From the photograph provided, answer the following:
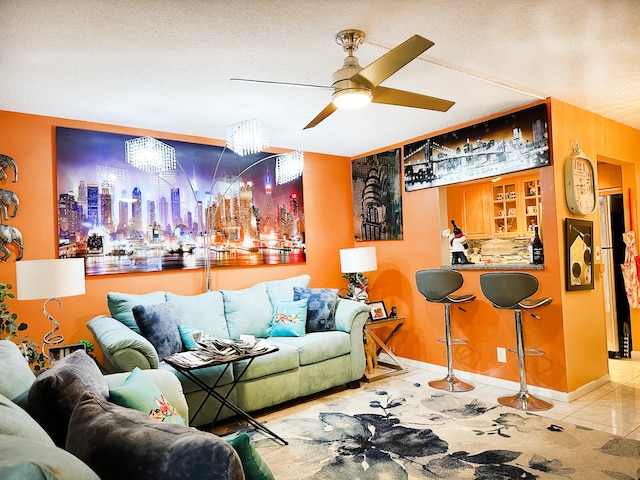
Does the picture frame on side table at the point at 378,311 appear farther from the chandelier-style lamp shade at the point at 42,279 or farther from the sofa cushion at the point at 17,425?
the sofa cushion at the point at 17,425

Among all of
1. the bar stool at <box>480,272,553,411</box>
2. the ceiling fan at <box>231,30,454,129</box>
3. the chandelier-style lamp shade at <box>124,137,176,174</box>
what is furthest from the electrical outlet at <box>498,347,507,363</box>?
the chandelier-style lamp shade at <box>124,137,176,174</box>

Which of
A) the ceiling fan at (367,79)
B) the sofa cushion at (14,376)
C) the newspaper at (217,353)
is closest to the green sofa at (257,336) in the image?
the newspaper at (217,353)

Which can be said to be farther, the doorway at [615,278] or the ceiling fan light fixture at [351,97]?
the doorway at [615,278]

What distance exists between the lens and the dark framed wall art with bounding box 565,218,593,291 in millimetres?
3725

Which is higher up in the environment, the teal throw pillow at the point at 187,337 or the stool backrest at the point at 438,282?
the stool backrest at the point at 438,282

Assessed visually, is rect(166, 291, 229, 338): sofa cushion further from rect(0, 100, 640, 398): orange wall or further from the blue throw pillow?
the blue throw pillow

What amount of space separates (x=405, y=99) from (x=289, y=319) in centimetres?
236

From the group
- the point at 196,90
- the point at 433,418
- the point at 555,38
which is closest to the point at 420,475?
the point at 433,418

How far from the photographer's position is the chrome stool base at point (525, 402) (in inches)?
138

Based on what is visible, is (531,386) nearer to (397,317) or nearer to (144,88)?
(397,317)

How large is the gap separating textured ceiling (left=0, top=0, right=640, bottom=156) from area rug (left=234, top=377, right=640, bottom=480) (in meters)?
2.57

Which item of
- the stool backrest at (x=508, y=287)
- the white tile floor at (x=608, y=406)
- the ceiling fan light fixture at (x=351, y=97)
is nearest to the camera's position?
the ceiling fan light fixture at (x=351, y=97)

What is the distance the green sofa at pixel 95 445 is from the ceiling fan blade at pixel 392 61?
1779 mm

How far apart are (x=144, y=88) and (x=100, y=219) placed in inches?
52.4
